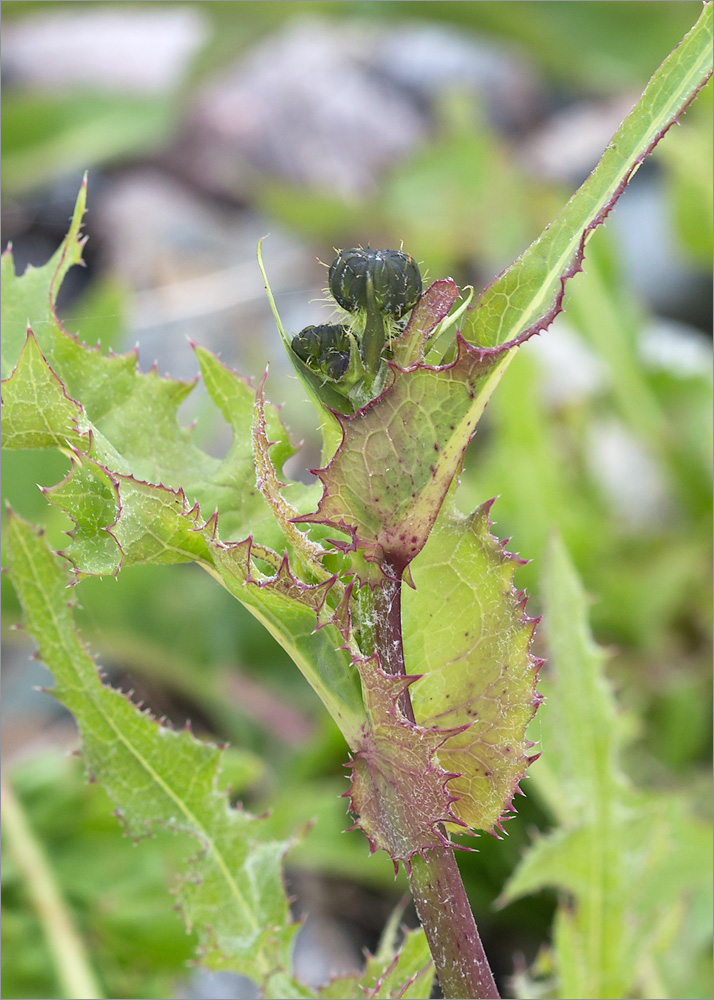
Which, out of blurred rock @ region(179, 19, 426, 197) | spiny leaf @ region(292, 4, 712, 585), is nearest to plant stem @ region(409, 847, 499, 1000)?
spiny leaf @ region(292, 4, 712, 585)

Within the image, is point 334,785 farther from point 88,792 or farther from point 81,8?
point 81,8

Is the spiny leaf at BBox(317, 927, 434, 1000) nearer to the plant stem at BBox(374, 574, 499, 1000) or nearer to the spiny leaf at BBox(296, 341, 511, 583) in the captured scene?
the plant stem at BBox(374, 574, 499, 1000)

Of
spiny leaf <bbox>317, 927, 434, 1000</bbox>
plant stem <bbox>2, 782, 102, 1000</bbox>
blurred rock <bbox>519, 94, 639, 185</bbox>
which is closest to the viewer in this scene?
spiny leaf <bbox>317, 927, 434, 1000</bbox>

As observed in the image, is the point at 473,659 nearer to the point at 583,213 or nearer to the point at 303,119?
the point at 583,213

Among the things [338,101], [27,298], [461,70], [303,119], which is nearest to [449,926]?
[27,298]

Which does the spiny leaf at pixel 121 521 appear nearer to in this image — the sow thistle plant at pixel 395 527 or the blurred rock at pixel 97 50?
the sow thistle plant at pixel 395 527

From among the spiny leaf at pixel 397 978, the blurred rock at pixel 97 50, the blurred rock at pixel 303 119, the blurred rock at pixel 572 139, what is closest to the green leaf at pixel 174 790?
the spiny leaf at pixel 397 978
